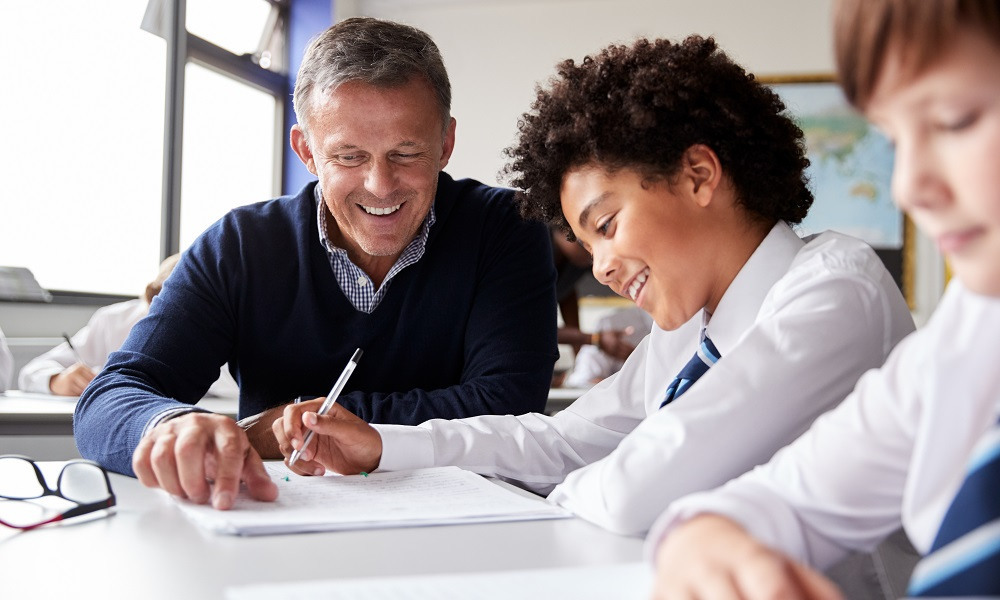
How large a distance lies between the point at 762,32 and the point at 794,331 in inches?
217

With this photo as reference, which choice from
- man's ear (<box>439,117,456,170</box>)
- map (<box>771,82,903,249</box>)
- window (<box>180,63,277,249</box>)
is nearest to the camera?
man's ear (<box>439,117,456,170</box>)

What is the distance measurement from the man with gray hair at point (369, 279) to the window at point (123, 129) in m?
2.65

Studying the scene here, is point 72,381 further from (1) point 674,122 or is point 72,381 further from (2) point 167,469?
(1) point 674,122

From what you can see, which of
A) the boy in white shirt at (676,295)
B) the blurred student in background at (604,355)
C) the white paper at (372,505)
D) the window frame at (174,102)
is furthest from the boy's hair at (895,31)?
the window frame at (174,102)

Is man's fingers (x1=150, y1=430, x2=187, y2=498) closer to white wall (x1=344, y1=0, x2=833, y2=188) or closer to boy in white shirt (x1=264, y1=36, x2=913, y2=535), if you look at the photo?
boy in white shirt (x1=264, y1=36, x2=913, y2=535)

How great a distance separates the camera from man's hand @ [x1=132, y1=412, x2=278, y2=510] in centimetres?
107

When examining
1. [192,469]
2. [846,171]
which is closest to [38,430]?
[192,469]

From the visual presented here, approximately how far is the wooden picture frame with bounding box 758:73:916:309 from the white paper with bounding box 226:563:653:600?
18.2 ft

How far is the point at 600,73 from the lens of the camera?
1.39m

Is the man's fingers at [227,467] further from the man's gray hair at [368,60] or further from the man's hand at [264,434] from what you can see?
Answer: the man's gray hair at [368,60]

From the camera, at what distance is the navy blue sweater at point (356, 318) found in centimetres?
174

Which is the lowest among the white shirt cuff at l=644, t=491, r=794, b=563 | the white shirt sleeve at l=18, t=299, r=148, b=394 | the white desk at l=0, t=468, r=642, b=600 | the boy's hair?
the white shirt sleeve at l=18, t=299, r=148, b=394

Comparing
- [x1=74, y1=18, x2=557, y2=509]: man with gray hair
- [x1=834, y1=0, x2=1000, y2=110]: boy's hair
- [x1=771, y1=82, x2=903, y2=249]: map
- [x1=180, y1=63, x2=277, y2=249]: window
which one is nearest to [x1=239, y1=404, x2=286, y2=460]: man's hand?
[x1=74, y1=18, x2=557, y2=509]: man with gray hair

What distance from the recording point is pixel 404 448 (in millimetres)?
1335
